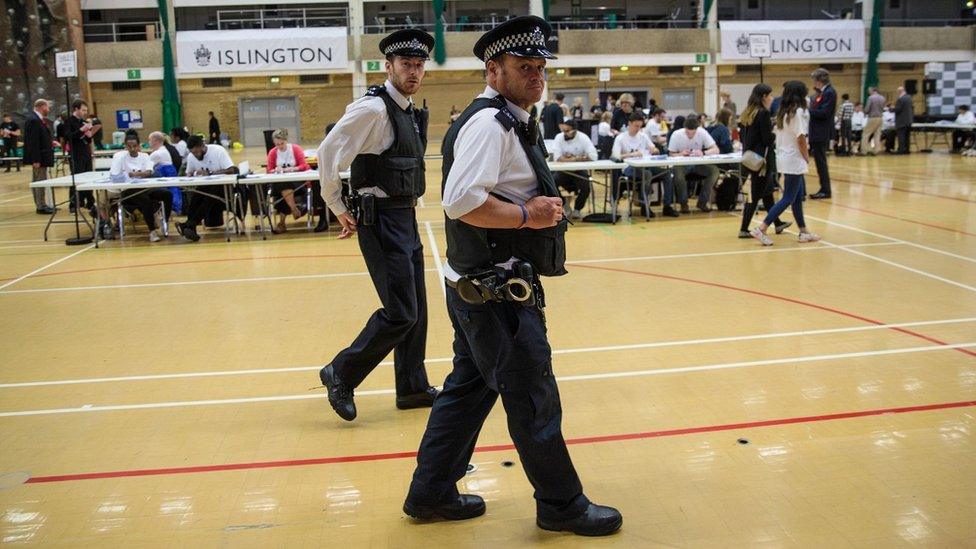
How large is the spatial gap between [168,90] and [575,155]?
23.8m

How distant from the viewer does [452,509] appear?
11.5 ft

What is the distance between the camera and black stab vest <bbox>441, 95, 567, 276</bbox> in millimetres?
3170

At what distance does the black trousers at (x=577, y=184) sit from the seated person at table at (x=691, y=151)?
1.41 metres

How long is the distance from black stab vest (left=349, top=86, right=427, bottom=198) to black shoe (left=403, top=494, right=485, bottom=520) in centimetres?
A: 175

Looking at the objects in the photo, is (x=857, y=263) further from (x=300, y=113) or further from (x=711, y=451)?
(x=300, y=113)

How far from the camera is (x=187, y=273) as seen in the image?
9.34 m

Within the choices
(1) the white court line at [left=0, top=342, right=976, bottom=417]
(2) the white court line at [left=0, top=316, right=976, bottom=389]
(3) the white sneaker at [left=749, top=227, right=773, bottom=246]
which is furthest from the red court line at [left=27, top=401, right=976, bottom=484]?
(3) the white sneaker at [left=749, top=227, right=773, bottom=246]

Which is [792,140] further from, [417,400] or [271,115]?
[271,115]

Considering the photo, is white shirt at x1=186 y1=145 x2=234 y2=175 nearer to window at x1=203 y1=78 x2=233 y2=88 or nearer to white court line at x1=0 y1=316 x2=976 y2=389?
white court line at x1=0 y1=316 x2=976 y2=389

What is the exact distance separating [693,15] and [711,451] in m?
35.0

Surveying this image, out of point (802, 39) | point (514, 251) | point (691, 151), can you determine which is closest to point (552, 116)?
point (691, 151)

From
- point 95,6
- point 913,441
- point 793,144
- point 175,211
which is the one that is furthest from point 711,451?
point 95,6

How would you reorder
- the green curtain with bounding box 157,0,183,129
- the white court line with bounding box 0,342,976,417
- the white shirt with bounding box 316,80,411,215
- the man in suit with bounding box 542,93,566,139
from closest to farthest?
the white shirt with bounding box 316,80,411,215 < the white court line with bounding box 0,342,976,417 < the man in suit with bounding box 542,93,566,139 < the green curtain with bounding box 157,0,183,129

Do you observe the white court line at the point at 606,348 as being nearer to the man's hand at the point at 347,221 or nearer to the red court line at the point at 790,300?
the red court line at the point at 790,300
